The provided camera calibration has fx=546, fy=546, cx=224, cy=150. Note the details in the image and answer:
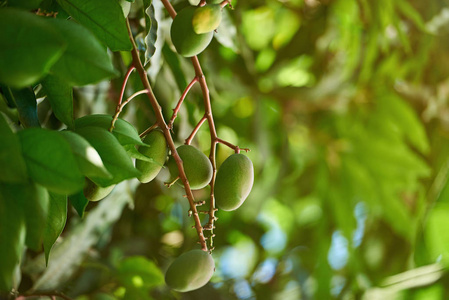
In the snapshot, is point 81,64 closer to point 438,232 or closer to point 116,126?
point 116,126

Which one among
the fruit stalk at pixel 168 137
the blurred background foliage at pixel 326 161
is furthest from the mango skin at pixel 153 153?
the blurred background foliage at pixel 326 161

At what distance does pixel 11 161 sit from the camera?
0.88 ft

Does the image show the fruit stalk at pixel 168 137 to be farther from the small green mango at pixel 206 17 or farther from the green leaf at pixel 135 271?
the green leaf at pixel 135 271

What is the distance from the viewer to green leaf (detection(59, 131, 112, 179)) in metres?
0.30

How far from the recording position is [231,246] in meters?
1.41

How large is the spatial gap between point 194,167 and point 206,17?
0.13 m

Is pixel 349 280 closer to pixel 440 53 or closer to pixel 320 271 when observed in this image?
pixel 320 271

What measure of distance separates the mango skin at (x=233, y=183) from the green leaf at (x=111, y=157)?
0.13 m

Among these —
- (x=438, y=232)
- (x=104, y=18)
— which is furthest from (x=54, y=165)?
(x=438, y=232)

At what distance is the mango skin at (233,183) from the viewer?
18.0 inches

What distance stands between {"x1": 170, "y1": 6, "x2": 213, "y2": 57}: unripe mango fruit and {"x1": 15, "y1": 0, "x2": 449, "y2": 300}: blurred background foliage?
0.55 m

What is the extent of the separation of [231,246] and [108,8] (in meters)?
1.09

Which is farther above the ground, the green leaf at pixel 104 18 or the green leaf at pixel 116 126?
the green leaf at pixel 104 18

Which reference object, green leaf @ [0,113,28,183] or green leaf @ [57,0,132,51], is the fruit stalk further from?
green leaf @ [0,113,28,183]
